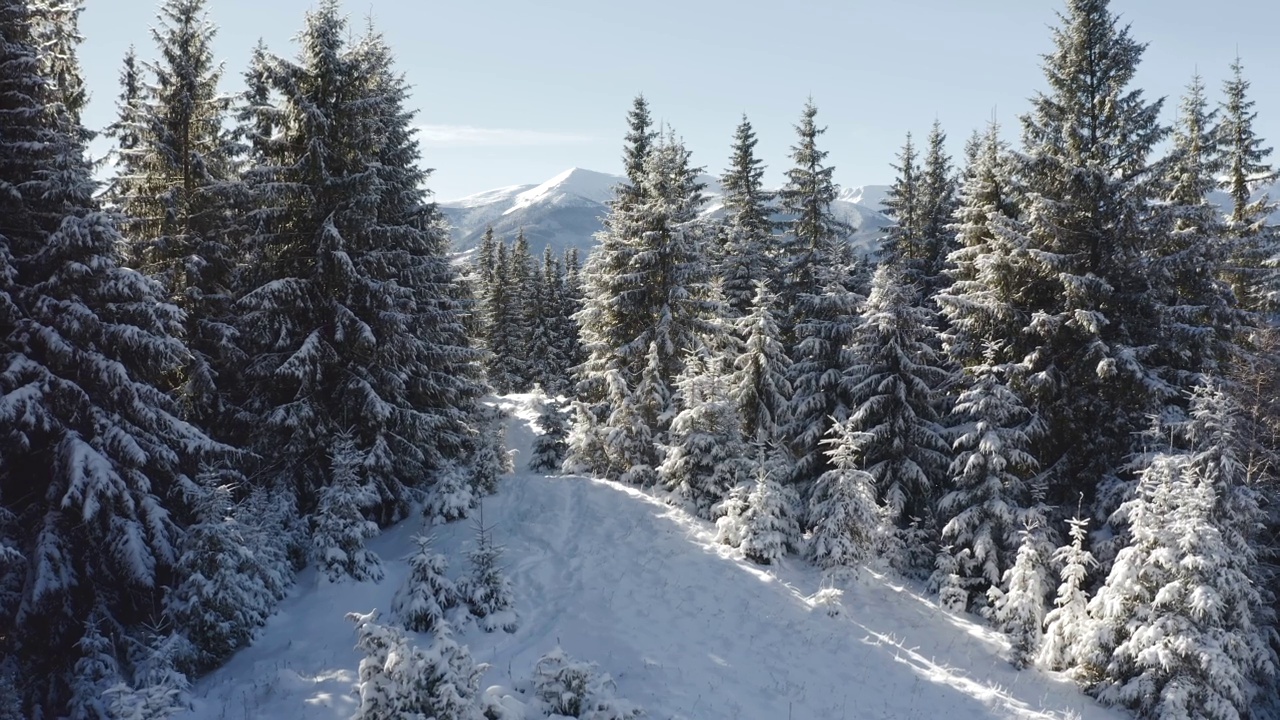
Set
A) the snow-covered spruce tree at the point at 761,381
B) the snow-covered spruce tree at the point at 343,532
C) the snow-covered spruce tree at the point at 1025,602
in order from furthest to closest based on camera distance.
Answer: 1. the snow-covered spruce tree at the point at 761,381
2. the snow-covered spruce tree at the point at 1025,602
3. the snow-covered spruce tree at the point at 343,532

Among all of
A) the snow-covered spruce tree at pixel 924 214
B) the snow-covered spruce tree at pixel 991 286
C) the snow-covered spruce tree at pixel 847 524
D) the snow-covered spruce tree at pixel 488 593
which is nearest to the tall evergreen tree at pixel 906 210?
the snow-covered spruce tree at pixel 924 214

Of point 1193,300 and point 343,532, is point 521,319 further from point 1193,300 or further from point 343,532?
point 1193,300

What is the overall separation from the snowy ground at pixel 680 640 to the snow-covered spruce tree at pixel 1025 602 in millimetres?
460

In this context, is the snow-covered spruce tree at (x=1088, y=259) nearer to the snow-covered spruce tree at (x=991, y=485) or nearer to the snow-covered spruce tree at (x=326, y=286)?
the snow-covered spruce tree at (x=991, y=485)

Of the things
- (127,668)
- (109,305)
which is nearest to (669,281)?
(109,305)

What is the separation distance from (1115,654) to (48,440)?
19782 mm

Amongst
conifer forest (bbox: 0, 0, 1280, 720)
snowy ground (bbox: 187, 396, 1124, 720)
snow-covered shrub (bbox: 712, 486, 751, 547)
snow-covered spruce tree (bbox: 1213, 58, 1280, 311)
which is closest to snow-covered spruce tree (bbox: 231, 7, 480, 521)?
conifer forest (bbox: 0, 0, 1280, 720)

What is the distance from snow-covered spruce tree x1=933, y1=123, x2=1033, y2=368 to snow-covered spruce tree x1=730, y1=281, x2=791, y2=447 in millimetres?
5036

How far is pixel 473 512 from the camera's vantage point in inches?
696

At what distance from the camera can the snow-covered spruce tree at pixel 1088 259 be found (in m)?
17.3

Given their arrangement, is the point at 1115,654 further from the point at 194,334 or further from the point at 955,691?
the point at 194,334

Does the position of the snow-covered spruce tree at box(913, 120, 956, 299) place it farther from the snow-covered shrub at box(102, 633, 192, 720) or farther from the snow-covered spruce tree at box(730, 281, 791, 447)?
the snow-covered shrub at box(102, 633, 192, 720)

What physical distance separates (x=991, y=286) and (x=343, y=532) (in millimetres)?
18051

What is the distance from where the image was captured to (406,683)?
338 inches
